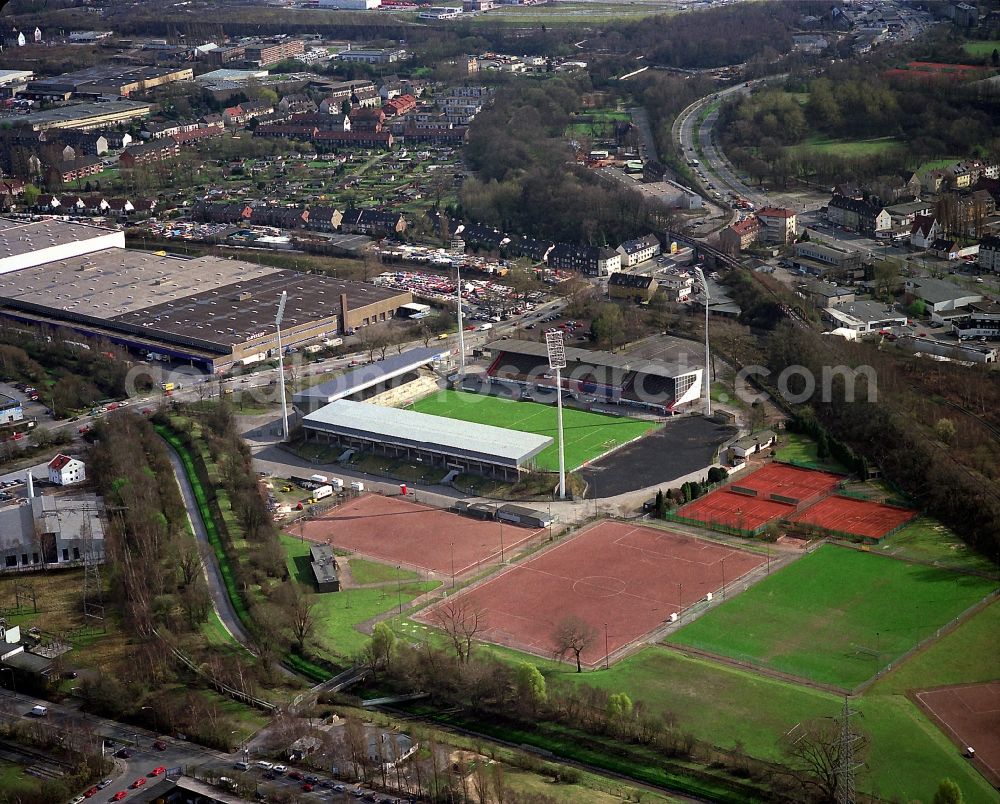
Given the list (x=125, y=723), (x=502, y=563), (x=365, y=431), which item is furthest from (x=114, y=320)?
(x=125, y=723)

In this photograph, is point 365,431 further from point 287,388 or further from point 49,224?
point 49,224

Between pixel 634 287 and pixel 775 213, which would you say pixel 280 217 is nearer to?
pixel 634 287

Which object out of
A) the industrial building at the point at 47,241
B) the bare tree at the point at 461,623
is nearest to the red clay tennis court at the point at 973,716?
the bare tree at the point at 461,623

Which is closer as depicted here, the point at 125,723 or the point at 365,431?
the point at 125,723

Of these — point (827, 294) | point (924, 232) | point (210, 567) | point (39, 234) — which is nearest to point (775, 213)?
point (924, 232)

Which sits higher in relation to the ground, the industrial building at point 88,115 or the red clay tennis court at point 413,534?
the industrial building at point 88,115

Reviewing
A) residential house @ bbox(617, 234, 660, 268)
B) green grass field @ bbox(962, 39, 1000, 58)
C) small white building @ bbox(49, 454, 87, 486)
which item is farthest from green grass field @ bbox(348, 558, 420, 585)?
green grass field @ bbox(962, 39, 1000, 58)

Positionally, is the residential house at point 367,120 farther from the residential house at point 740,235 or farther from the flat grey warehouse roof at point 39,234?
the residential house at point 740,235
